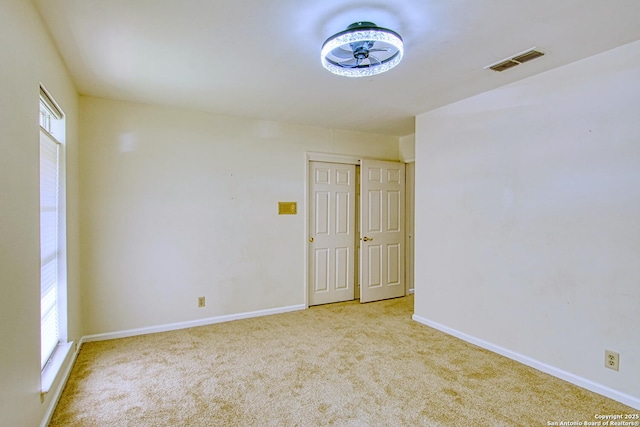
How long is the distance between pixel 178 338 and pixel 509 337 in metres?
3.20

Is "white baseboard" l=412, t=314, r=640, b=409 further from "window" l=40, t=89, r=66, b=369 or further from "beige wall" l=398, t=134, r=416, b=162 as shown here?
"window" l=40, t=89, r=66, b=369

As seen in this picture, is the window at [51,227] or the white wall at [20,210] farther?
the window at [51,227]

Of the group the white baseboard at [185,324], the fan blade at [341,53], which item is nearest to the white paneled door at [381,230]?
the white baseboard at [185,324]

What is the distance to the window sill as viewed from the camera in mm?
2046

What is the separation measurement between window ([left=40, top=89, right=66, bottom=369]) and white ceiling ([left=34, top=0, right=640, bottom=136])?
1.69 ft

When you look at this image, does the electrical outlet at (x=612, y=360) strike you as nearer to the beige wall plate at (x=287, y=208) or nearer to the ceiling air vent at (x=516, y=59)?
the ceiling air vent at (x=516, y=59)

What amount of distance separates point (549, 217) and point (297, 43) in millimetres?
2360

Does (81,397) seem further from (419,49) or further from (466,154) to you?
(466,154)

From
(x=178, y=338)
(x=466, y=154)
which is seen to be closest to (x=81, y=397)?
(x=178, y=338)

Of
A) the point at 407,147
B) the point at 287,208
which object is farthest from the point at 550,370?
the point at 407,147

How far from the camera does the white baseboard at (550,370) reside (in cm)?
224

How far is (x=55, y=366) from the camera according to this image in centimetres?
227

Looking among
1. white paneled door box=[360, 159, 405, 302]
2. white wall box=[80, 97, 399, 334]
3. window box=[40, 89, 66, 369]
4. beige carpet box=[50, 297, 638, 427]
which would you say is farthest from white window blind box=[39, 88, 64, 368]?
white paneled door box=[360, 159, 405, 302]

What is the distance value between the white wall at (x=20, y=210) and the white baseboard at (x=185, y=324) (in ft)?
4.39
